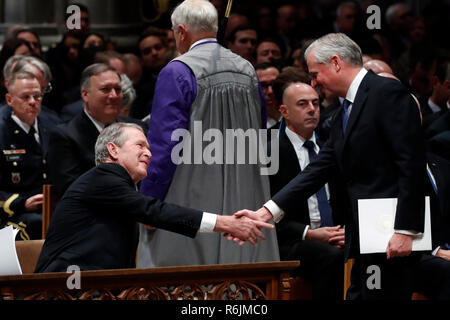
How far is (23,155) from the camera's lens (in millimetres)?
6586

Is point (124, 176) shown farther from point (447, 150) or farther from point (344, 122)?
point (447, 150)

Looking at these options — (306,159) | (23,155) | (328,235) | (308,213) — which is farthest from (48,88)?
(328,235)

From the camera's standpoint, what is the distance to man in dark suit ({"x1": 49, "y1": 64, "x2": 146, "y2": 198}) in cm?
584

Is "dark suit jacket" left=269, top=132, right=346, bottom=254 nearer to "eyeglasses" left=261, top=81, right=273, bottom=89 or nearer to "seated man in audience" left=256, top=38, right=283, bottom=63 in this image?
"eyeglasses" left=261, top=81, right=273, bottom=89

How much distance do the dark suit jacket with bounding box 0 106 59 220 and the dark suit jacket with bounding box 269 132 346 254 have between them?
1795 millimetres

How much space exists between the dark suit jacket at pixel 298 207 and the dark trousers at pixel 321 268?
0.31 ft

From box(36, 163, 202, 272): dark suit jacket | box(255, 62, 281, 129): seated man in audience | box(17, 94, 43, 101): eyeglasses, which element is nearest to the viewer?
box(36, 163, 202, 272): dark suit jacket

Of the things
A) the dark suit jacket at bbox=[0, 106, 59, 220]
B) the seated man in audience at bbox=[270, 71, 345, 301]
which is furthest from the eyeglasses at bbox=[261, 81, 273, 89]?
the dark suit jacket at bbox=[0, 106, 59, 220]

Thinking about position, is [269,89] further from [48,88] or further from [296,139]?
[48,88]

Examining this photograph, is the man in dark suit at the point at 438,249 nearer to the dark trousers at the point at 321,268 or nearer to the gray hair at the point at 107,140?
the dark trousers at the point at 321,268

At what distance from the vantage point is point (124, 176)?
175 inches

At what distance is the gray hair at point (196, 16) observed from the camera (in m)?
5.14

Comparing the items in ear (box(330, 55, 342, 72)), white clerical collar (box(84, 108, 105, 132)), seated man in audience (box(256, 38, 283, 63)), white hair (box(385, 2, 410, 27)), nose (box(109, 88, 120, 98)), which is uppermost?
white hair (box(385, 2, 410, 27))
